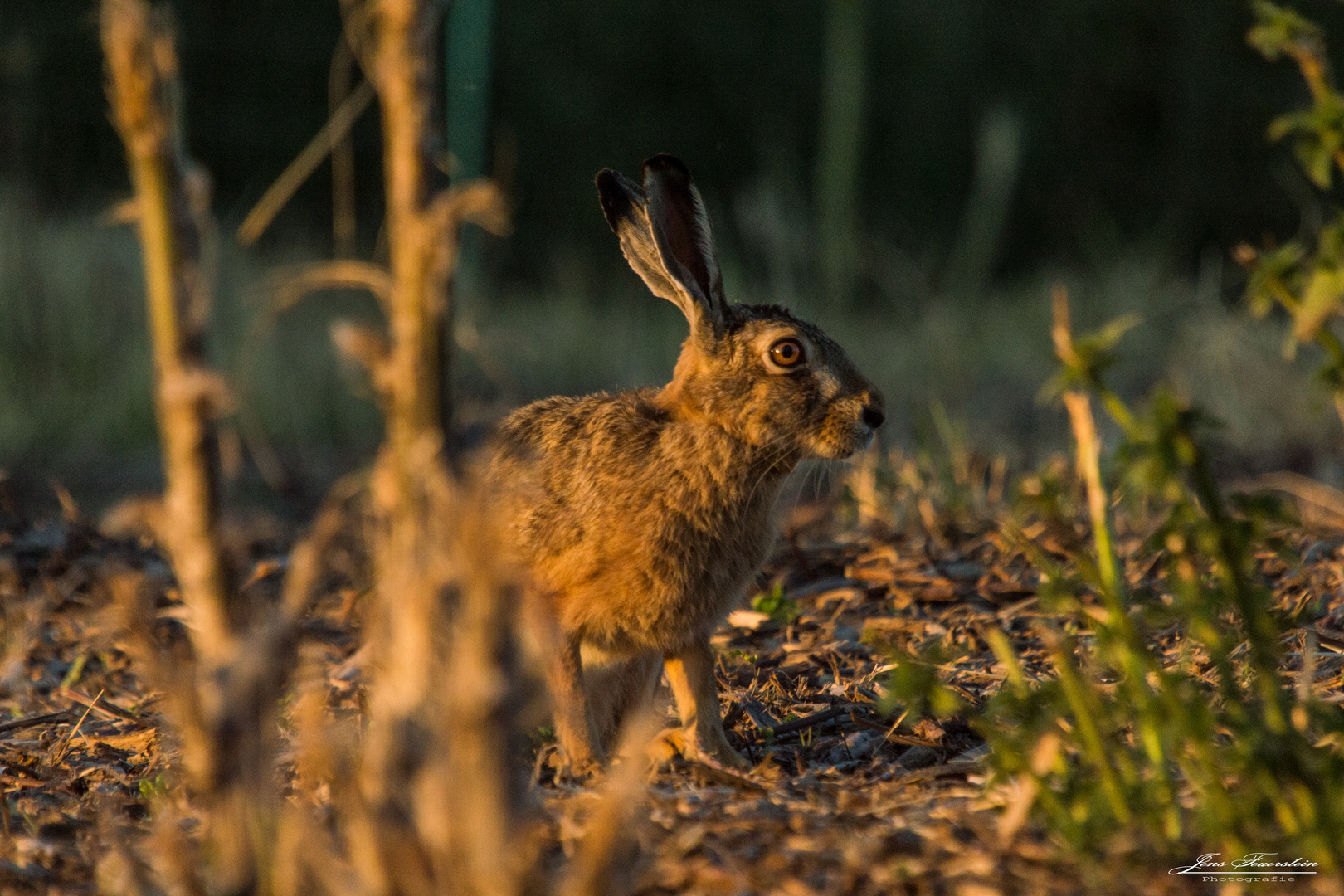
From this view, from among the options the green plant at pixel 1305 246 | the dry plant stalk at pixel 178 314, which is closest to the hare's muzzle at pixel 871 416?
the green plant at pixel 1305 246

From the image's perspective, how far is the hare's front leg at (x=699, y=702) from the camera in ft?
11.1

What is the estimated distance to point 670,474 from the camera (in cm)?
364

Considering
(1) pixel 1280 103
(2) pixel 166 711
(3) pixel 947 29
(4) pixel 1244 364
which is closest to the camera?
(2) pixel 166 711

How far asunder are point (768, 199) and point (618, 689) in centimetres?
678

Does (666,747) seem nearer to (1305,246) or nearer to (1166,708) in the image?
(1166,708)

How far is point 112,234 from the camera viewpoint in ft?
36.6

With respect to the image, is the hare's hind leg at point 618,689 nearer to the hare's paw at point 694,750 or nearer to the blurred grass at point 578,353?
the hare's paw at point 694,750

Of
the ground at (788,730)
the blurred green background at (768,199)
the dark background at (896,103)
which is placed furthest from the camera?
the dark background at (896,103)

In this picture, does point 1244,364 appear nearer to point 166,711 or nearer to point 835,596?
point 835,596

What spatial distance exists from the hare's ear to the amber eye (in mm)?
170

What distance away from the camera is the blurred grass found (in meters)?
8.93

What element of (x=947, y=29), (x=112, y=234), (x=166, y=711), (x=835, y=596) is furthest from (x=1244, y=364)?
(x=947, y=29)

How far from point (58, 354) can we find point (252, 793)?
877cm

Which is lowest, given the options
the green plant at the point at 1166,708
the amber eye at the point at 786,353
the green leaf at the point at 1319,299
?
the green plant at the point at 1166,708
